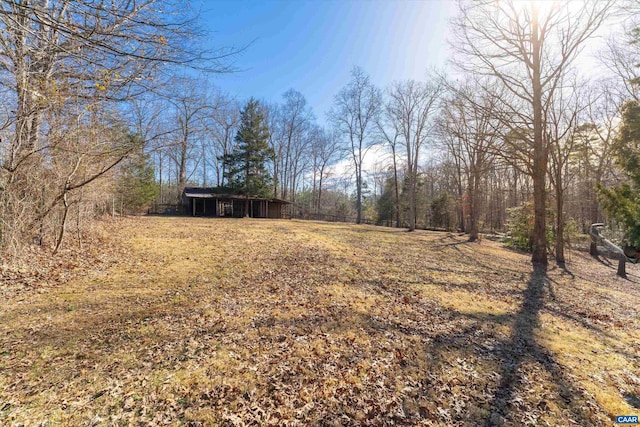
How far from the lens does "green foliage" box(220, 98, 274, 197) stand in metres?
25.7

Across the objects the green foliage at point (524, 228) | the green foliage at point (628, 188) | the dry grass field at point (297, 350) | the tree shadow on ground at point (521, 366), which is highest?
the green foliage at point (628, 188)

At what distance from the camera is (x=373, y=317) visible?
14.9ft

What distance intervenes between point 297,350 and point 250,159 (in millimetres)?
24561

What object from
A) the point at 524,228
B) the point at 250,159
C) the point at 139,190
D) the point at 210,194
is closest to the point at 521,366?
the point at 524,228

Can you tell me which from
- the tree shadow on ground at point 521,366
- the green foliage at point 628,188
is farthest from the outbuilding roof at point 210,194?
the tree shadow on ground at point 521,366

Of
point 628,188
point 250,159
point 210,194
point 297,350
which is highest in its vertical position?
point 250,159

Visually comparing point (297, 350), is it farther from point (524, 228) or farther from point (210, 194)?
point (210, 194)

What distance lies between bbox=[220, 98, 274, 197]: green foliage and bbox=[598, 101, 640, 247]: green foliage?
23.6 metres

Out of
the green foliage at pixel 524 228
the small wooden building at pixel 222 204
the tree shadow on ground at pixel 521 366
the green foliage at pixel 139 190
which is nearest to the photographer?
the tree shadow on ground at pixel 521 366

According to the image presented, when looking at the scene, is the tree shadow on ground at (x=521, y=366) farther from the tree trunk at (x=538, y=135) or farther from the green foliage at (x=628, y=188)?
the tree trunk at (x=538, y=135)

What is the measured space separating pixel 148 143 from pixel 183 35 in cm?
300

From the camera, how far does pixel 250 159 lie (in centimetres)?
2586

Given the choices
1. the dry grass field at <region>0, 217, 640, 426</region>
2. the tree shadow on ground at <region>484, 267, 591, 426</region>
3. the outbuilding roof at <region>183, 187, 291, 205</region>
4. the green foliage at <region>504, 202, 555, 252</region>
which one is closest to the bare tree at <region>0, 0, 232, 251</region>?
the dry grass field at <region>0, 217, 640, 426</region>

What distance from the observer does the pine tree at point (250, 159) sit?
84.4 feet
